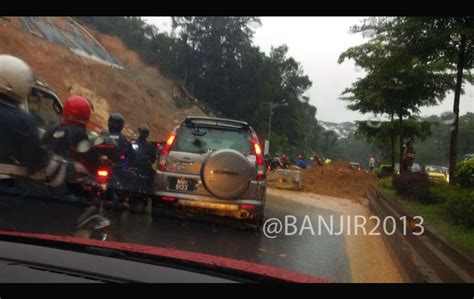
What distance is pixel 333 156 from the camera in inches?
456

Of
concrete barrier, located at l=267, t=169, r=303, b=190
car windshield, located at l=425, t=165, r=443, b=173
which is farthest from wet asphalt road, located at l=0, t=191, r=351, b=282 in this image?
concrete barrier, located at l=267, t=169, r=303, b=190

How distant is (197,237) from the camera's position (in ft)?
20.4

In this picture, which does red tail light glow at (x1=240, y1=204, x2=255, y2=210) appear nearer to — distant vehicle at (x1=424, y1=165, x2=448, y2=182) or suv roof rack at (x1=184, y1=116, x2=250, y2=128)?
suv roof rack at (x1=184, y1=116, x2=250, y2=128)

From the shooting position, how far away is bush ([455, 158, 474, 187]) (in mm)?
7902

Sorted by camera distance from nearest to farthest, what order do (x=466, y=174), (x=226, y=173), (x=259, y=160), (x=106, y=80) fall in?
(x=226, y=173)
(x=259, y=160)
(x=466, y=174)
(x=106, y=80)

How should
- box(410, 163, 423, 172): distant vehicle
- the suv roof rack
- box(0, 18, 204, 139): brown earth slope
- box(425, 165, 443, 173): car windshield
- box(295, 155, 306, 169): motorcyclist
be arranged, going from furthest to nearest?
1. box(295, 155, 306, 169): motorcyclist
2. box(0, 18, 204, 139): brown earth slope
3. box(410, 163, 423, 172): distant vehicle
4. box(425, 165, 443, 173): car windshield
5. the suv roof rack

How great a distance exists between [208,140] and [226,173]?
704 millimetres

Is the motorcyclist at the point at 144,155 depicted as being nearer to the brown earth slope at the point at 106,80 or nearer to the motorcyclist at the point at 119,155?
the motorcyclist at the point at 119,155

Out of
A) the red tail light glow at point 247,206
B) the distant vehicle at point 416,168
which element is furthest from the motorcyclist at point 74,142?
the distant vehicle at point 416,168

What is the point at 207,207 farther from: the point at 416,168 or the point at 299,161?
the point at 299,161

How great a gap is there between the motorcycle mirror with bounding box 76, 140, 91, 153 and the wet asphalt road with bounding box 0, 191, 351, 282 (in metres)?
0.62

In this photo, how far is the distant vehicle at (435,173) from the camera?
9.00 m

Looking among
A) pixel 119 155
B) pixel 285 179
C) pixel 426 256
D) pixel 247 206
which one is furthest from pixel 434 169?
pixel 119 155

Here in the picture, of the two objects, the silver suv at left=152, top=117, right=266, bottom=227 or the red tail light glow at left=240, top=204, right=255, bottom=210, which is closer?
the silver suv at left=152, top=117, right=266, bottom=227
